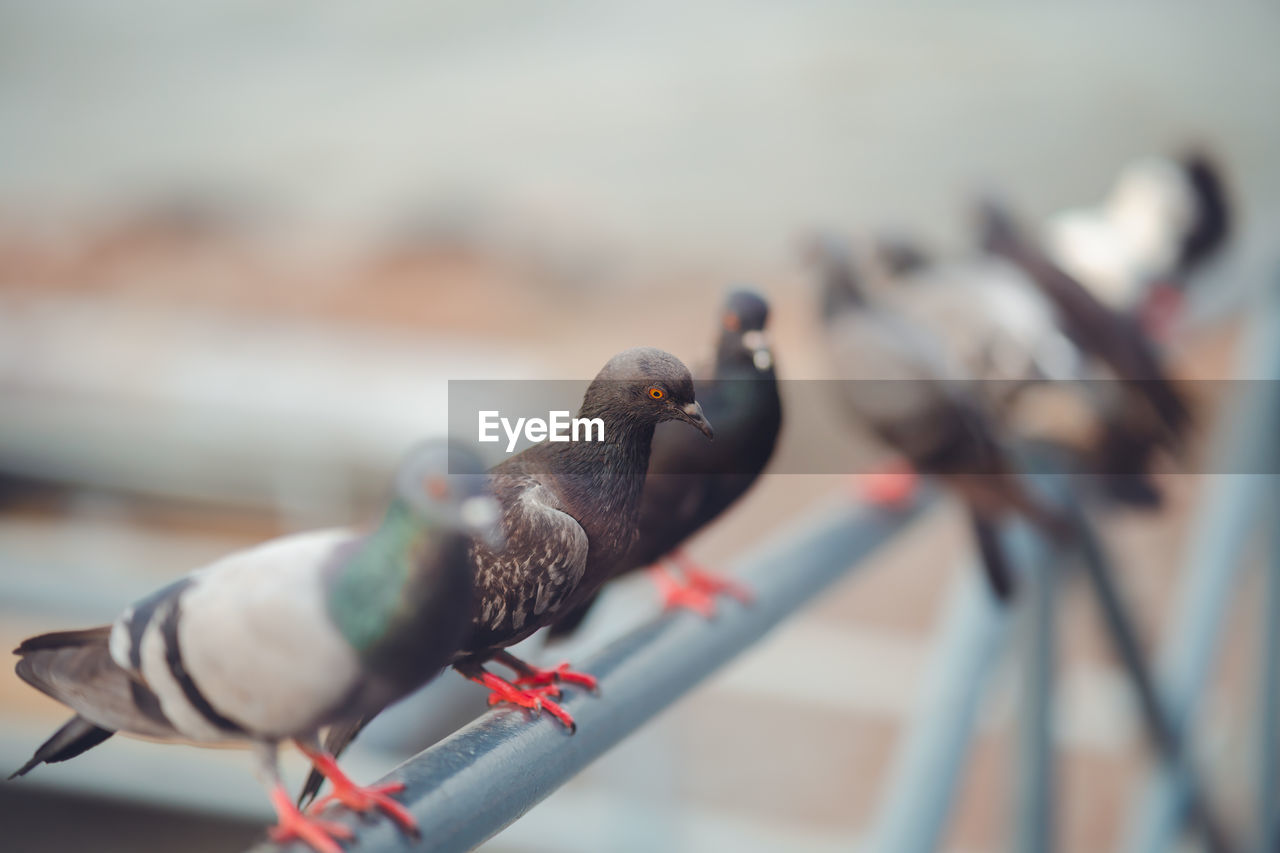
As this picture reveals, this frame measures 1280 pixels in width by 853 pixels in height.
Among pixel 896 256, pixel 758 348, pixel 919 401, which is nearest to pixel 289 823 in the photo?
pixel 758 348

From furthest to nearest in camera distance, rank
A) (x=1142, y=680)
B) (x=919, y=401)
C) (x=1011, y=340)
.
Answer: (x=1142, y=680), (x=1011, y=340), (x=919, y=401)

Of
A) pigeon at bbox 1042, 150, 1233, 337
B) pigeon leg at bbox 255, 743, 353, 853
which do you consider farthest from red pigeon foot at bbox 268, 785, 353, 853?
pigeon at bbox 1042, 150, 1233, 337

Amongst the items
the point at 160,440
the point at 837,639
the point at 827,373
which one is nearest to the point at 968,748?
the point at 827,373

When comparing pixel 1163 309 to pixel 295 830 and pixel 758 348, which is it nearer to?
pixel 758 348

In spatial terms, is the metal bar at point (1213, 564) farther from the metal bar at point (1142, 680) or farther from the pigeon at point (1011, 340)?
the pigeon at point (1011, 340)

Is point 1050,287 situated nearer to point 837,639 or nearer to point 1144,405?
point 1144,405

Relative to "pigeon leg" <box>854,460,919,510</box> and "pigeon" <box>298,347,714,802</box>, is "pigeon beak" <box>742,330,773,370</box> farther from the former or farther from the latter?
"pigeon leg" <box>854,460,919,510</box>
